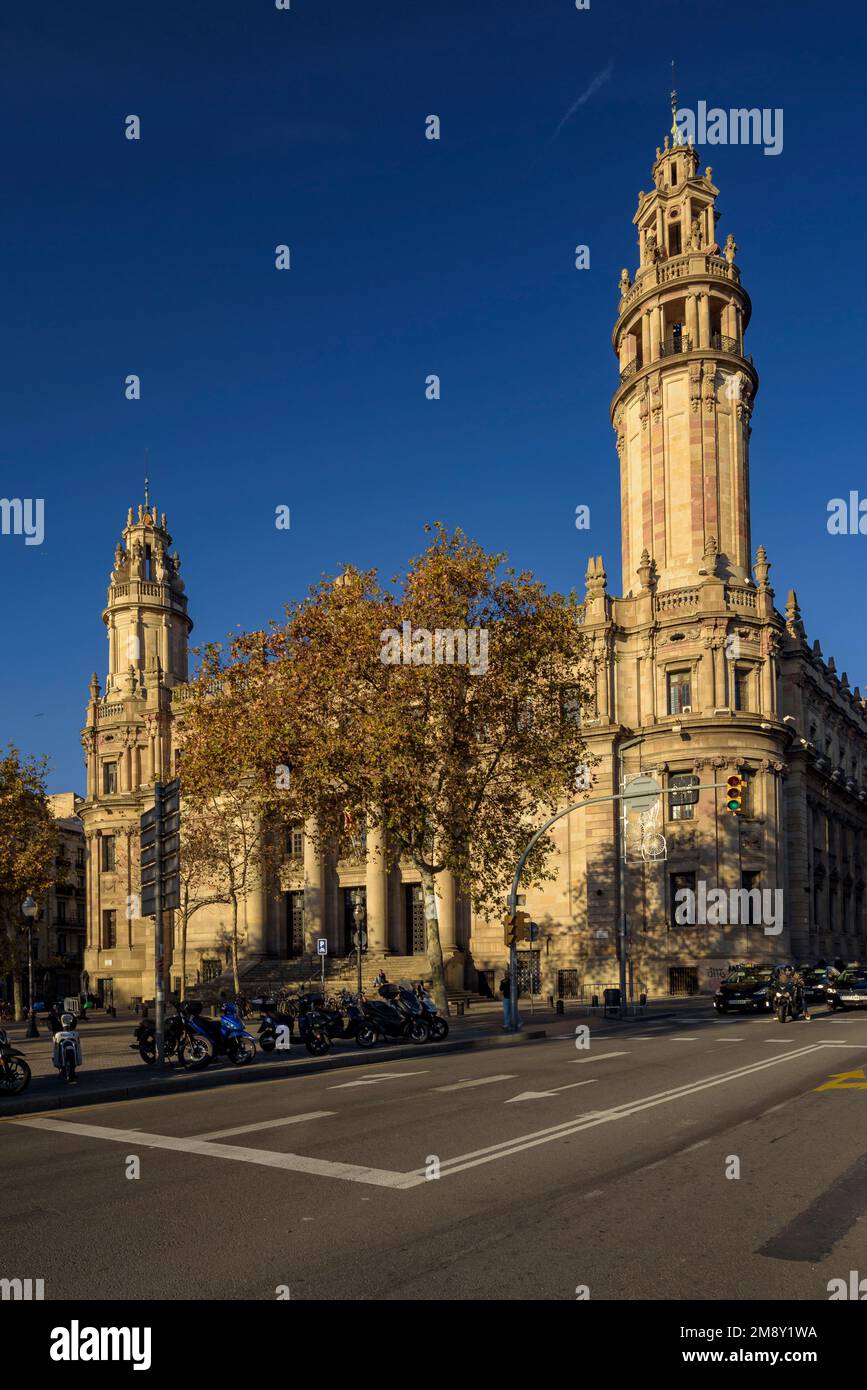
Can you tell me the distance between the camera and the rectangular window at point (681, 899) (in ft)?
174

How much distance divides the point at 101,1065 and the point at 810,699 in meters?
50.3

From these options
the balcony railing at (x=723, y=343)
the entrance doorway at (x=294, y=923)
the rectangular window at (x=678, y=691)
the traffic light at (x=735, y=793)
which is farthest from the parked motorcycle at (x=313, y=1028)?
the balcony railing at (x=723, y=343)

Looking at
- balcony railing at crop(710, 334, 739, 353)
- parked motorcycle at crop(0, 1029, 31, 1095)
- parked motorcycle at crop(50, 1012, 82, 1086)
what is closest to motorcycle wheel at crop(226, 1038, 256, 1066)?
parked motorcycle at crop(50, 1012, 82, 1086)

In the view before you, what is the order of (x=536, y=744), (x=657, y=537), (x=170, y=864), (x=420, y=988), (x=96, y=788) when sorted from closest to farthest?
(x=170, y=864), (x=420, y=988), (x=536, y=744), (x=657, y=537), (x=96, y=788)

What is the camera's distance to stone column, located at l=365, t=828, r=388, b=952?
57375 mm

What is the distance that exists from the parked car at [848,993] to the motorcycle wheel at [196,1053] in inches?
1124

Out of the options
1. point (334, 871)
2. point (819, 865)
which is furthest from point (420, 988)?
point (819, 865)

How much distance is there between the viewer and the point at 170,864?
20672mm

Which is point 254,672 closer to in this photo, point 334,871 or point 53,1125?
point 53,1125

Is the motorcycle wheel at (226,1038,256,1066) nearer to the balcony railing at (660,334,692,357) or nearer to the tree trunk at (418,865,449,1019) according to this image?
the tree trunk at (418,865,449,1019)

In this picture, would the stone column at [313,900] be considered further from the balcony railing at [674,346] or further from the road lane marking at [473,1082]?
the road lane marking at [473,1082]

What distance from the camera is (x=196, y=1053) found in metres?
20.9

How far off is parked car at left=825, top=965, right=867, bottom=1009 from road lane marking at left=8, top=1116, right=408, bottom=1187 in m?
34.0
